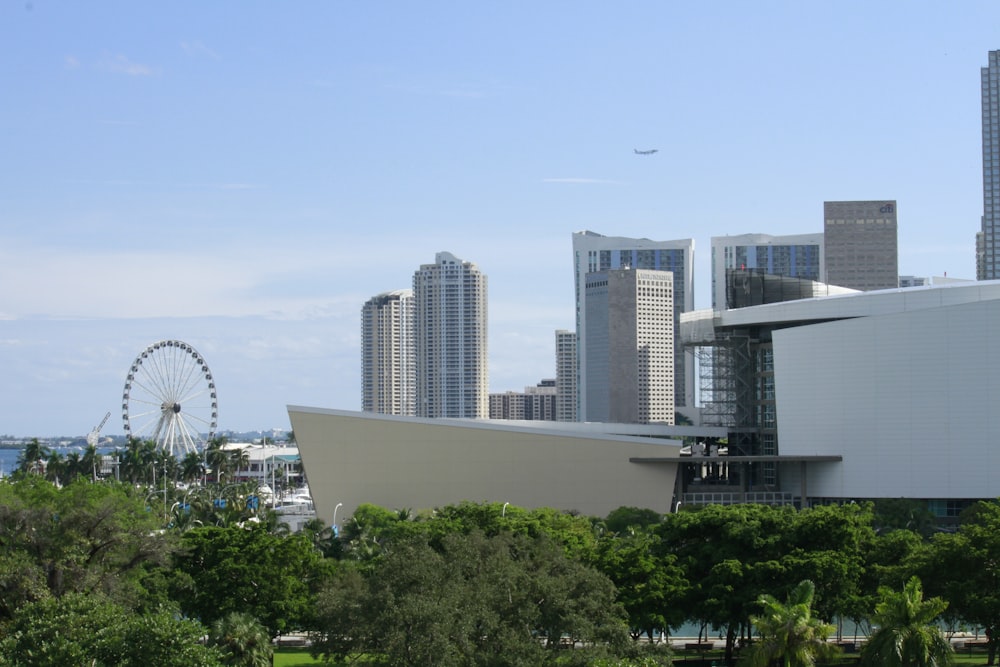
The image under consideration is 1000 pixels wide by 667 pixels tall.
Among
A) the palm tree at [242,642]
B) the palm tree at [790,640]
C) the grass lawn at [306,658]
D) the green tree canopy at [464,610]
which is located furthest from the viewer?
the grass lawn at [306,658]

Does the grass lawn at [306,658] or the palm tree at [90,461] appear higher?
the palm tree at [90,461]

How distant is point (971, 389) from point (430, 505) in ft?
120

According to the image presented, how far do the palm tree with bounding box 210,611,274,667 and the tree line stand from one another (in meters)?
0.08

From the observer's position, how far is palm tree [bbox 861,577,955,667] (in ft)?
116

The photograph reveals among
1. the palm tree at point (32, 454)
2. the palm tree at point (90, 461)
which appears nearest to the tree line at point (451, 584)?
the palm tree at point (90, 461)

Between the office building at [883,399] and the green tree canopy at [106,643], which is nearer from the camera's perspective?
the green tree canopy at [106,643]

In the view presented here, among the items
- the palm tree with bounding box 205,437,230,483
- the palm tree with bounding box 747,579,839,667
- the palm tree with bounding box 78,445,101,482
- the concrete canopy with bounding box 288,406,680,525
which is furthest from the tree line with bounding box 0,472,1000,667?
the palm tree with bounding box 205,437,230,483

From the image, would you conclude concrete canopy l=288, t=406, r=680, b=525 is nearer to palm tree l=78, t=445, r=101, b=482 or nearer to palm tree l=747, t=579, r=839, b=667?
palm tree l=78, t=445, r=101, b=482

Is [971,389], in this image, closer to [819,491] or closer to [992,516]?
[819,491]

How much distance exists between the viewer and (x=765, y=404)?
97562 millimetres

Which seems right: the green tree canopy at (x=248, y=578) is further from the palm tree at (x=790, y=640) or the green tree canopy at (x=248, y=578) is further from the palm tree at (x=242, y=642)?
the palm tree at (x=790, y=640)

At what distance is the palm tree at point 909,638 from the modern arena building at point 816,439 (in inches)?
2044

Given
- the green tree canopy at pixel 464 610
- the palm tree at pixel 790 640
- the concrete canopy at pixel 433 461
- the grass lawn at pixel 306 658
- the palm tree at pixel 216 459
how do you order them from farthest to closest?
the palm tree at pixel 216 459
the concrete canopy at pixel 433 461
the grass lawn at pixel 306 658
the green tree canopy at pixel 464 610
the palm tree at pixel 790 640

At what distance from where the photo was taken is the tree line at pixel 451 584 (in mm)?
36469
